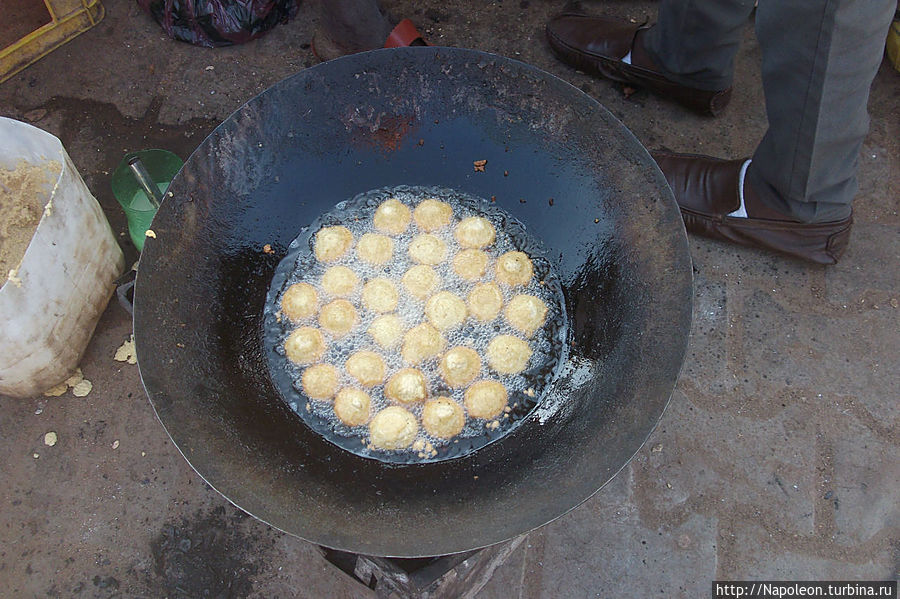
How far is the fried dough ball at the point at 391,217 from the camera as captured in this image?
2.38 meters

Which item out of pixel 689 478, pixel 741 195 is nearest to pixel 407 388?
pixel 689 478

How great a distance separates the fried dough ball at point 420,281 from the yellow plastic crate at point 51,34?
291cm

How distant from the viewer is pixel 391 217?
2.38m

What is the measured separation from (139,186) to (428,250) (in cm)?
157

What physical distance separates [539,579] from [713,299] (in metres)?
1.54

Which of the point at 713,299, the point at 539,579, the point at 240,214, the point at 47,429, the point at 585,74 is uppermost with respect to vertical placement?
the point at 240,214

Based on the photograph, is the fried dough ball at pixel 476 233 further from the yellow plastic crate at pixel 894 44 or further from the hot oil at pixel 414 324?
the yellow plastic crate at pixel 894 44

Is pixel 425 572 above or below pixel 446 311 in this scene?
below

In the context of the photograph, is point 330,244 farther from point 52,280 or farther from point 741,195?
point 741,195

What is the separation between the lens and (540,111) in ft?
7.18

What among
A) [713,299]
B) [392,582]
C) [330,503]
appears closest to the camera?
[330,503]

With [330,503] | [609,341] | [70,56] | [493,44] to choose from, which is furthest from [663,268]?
[70,56]

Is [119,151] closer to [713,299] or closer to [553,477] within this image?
[553,477]

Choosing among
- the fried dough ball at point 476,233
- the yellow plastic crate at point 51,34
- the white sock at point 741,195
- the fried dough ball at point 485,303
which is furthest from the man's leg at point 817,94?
the yellow plastic crate at point 51,34
